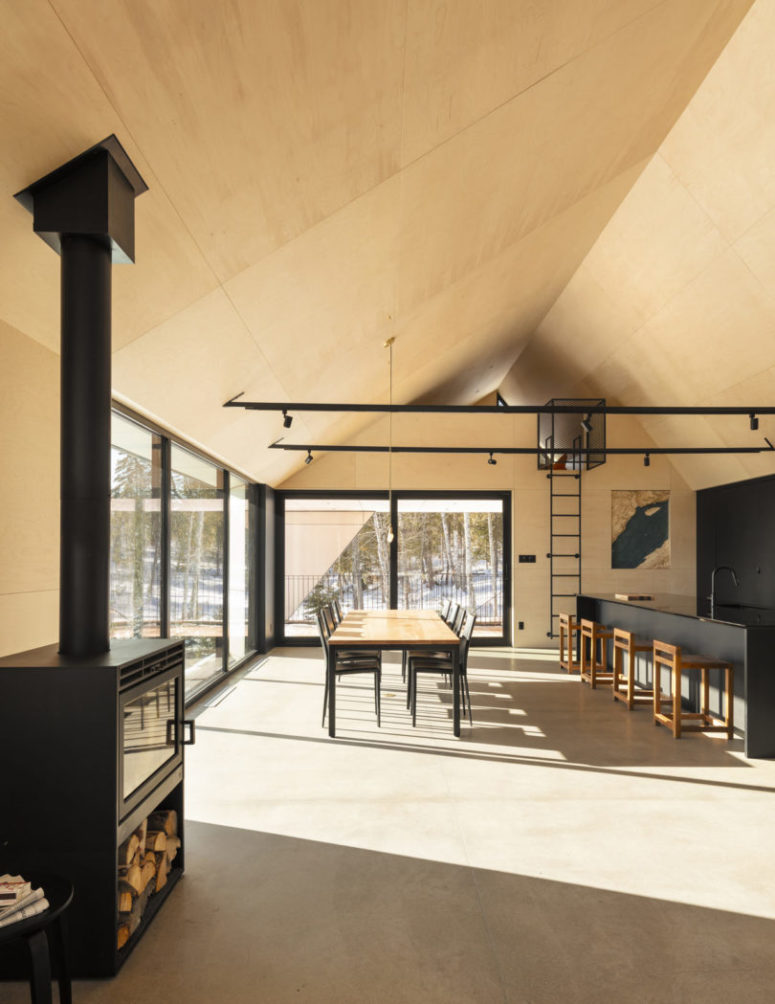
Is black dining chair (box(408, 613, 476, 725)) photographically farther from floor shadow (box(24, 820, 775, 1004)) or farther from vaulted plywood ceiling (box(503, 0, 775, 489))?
vaulted plywood ceiling (box(503, 0, 775, 489))

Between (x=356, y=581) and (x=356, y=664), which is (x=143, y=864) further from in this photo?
(x=356, y=581)

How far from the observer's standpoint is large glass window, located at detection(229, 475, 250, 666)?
27.7ft

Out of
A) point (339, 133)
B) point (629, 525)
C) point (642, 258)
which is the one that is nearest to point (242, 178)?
point (339, 133)

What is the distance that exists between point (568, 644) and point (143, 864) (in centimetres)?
709

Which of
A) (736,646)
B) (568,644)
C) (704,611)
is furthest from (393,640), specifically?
(568,644)

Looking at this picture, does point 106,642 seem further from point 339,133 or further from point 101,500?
point 339,133

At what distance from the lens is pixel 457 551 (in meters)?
11.1

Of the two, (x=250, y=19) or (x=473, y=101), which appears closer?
(x=250, y=19)

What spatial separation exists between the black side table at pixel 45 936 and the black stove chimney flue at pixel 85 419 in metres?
0.83

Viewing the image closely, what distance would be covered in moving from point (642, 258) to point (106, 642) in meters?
6.53

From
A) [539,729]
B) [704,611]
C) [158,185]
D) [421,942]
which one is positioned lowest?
[539,729]

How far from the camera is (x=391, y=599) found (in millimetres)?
10828

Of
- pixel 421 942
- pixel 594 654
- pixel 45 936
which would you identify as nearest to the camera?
pixel 45 936

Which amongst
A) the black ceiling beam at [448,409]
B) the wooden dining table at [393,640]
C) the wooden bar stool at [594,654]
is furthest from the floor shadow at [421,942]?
the wooden bar stool at [594,654]
